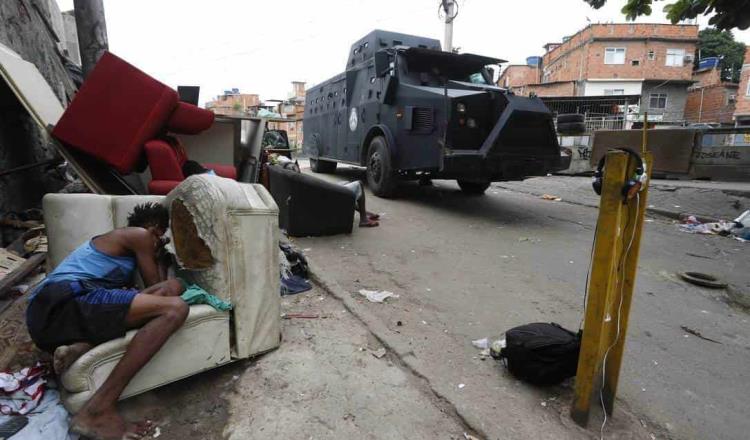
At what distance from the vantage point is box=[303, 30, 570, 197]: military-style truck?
5410mm

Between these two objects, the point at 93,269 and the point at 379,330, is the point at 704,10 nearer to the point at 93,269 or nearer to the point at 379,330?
the point at 379,330

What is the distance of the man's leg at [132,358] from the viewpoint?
1706mm

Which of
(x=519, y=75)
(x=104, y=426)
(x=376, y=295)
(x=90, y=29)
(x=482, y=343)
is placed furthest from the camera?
(x=519, y=75)

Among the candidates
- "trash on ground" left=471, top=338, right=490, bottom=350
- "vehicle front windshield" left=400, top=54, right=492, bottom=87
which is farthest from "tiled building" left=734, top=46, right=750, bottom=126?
"trash on ground" left=471, top=338, right=490, bottom=350

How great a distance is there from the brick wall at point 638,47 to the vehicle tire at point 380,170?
31.4 meters

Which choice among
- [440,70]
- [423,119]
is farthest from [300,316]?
[440,70]

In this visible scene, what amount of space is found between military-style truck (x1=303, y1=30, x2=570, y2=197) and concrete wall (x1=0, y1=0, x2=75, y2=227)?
459cm

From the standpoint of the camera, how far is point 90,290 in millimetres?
1900

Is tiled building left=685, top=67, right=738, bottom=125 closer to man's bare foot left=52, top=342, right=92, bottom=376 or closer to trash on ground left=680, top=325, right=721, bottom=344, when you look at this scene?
trash on ground left=680, top=325, right=721, bottom=344

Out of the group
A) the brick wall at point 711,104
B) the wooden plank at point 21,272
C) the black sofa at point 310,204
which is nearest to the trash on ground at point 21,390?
the wooden plank at point 21,272

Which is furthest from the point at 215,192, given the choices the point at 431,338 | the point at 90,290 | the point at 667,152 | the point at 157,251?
the point at 667,152

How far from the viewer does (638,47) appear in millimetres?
31250

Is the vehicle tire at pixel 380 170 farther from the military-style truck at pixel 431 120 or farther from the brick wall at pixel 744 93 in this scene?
the brick wall at pixel 744 93

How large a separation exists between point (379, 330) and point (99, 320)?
1538 millimetres
